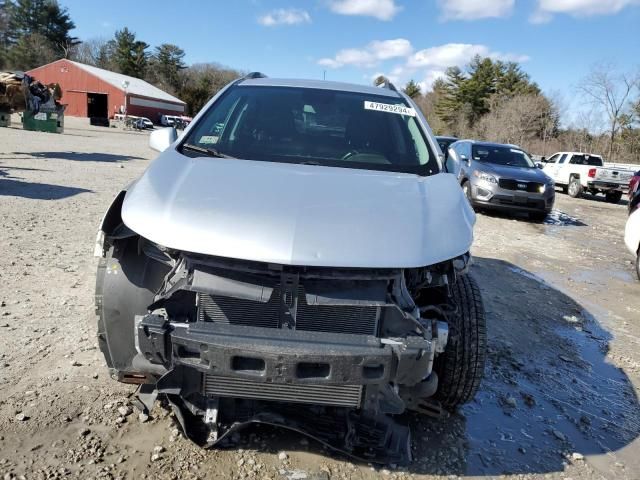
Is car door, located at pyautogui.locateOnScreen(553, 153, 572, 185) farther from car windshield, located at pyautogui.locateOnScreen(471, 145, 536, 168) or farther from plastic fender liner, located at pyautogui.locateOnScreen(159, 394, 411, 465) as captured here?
plastic fender liner, located at pyautogui.locateOnScreen(159, 394, 411, 465)

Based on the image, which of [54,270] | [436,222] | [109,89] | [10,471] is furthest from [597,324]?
[109,89]

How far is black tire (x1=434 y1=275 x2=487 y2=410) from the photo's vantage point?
275 cm

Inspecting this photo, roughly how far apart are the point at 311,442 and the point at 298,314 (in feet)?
2.96

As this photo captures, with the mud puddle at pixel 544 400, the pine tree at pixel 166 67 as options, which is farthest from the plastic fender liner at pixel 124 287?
the pine tree at pixel 166 67

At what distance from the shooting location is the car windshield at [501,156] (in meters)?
12.4

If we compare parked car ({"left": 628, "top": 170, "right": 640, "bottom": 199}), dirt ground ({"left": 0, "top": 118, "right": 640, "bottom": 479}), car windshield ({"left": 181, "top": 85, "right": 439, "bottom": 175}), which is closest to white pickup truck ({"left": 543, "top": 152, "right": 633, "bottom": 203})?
parked car ({"left": 628, "top": 170, "right": 640, "bottom": 199})

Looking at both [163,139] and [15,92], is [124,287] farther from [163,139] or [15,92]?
[15,92]

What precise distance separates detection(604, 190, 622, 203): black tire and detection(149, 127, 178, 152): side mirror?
61.6ft

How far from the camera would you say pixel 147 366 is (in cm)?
240

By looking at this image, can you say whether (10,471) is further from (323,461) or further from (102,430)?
(323,461)

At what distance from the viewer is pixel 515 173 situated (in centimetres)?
1148

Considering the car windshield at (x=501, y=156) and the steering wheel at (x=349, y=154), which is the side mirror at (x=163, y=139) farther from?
the car windshield at (x=501, y=156)

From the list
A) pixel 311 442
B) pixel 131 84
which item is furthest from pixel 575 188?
pixel 131 84

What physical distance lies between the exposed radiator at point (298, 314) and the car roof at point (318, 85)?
6.96 feet
